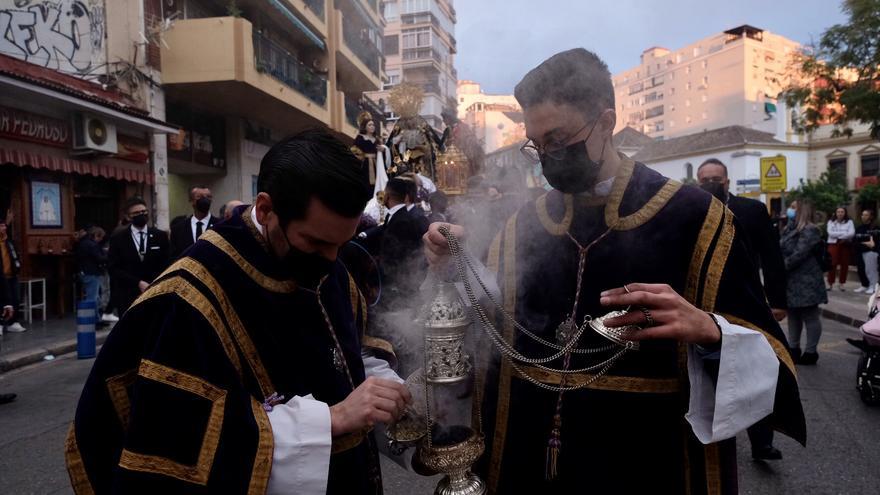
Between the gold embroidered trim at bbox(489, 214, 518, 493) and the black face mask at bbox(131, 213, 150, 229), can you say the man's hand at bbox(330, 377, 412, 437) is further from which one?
the black face mask at bbox(131, 213, 150, 229)

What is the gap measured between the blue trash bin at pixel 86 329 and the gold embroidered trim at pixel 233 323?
6787 mm

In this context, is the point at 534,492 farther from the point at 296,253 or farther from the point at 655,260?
the point at 296,253

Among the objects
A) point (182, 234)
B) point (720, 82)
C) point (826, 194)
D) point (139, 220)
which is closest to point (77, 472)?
point (139, 220)

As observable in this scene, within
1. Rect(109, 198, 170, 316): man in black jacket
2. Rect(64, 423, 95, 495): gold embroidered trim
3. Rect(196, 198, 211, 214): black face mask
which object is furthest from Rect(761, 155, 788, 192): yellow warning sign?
Rect(64, 423, 95, 495): gold embroidered trim

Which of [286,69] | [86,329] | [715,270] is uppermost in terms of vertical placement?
[286,69]

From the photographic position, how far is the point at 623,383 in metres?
1.77

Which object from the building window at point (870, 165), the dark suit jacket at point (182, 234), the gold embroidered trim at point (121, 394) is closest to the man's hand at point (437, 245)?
the gold embroidered trim at point (121, 394)

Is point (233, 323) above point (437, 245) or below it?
below

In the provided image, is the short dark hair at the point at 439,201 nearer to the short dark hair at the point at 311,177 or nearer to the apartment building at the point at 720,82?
the short dark hair at the point at 311,177

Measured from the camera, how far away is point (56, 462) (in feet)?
13.6

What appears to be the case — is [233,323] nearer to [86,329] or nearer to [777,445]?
[777,445]

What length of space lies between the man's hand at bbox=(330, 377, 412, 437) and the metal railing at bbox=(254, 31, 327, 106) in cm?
1325

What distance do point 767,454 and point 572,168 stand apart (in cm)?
338

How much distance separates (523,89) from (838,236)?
576 inches
